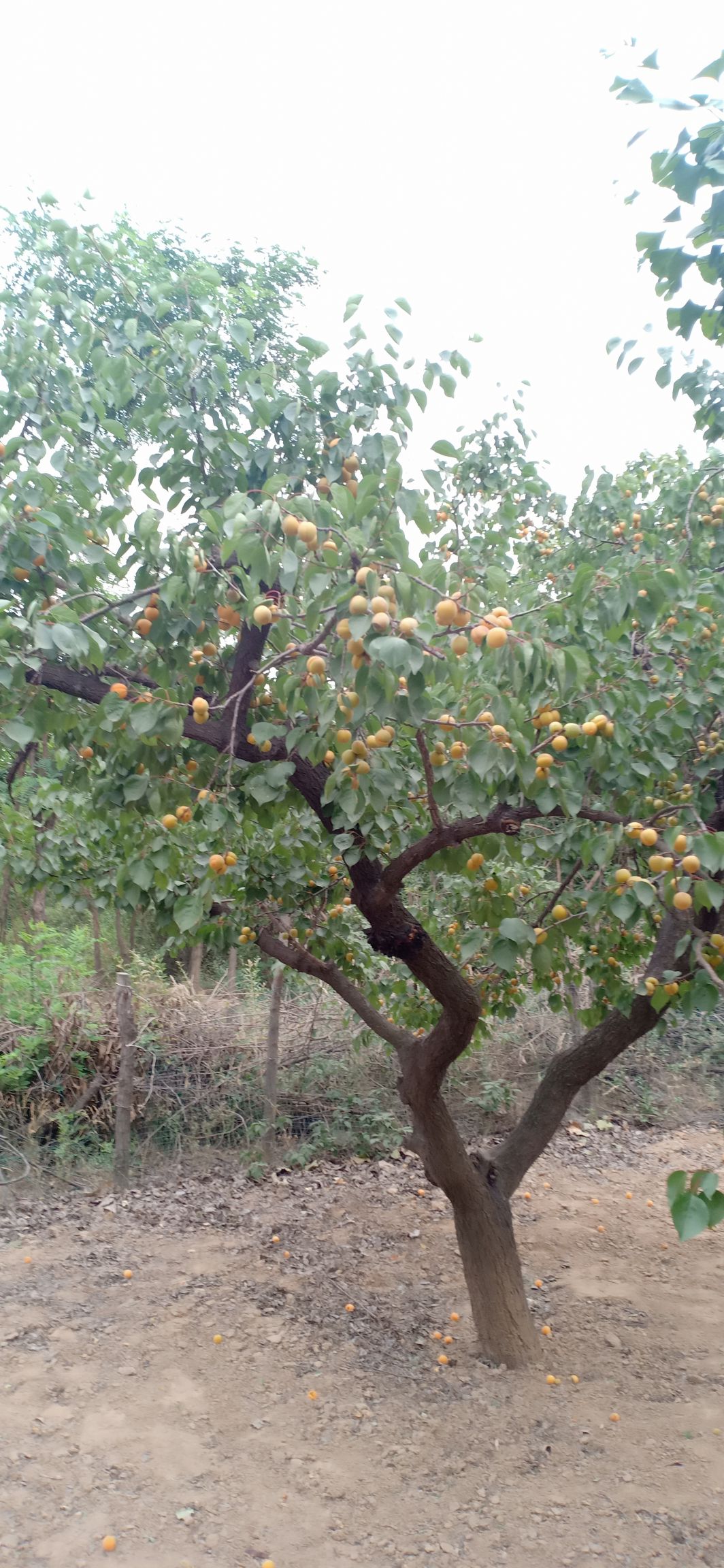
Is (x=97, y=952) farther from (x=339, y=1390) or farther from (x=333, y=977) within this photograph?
(x=339, y=1390)

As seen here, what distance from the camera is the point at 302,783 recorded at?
2.96m

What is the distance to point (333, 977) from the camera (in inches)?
167

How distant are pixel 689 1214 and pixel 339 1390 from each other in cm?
264

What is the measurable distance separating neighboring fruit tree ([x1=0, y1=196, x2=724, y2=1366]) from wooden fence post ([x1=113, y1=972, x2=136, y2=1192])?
80.9 inches

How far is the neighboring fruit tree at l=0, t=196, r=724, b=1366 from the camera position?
2188 mm

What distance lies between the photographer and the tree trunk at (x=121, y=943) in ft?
26.1

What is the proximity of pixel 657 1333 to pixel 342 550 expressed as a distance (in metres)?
3.61

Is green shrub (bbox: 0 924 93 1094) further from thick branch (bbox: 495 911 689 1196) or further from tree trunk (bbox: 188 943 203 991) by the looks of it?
thick branch (bbox: 495 911 689 1196)

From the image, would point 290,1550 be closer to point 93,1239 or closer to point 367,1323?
point 367,1323

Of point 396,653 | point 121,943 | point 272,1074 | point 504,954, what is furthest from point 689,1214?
point 121,943

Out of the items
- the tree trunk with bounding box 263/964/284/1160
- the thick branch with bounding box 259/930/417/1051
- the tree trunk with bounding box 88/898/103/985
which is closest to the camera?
the thick branch with bounding box 259/930/417/1051

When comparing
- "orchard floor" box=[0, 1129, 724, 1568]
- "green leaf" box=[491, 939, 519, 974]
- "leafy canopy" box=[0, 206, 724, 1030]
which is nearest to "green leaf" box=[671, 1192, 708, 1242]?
"leafy canopy" box=[0, 206, 724, 1030]

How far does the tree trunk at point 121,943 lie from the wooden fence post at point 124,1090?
1.92 meters

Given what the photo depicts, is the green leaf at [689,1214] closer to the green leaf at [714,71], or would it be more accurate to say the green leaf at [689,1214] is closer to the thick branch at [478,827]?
the thick branch at [478,827]
